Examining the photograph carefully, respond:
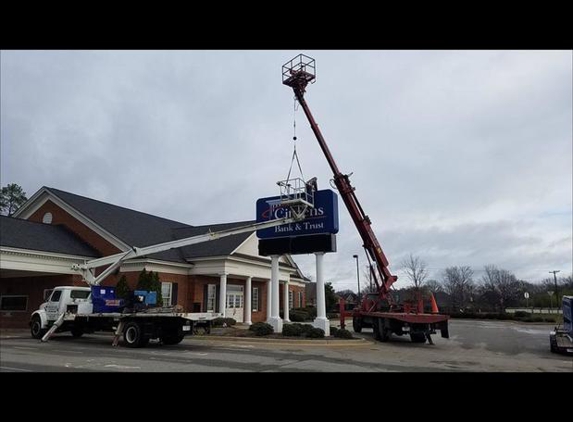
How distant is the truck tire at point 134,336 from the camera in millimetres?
16391

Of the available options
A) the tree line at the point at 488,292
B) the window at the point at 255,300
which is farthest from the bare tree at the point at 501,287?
the window at the point at 255,300

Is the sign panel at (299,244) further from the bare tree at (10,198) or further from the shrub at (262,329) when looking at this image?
the bare tree at (10,198)

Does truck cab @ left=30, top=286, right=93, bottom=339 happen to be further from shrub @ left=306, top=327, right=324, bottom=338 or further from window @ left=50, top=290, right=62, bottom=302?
shrub @ left=306, top=327, right=324, bottom=338

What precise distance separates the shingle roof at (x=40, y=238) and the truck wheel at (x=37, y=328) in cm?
480

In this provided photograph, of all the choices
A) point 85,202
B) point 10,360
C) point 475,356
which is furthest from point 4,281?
point 475,356

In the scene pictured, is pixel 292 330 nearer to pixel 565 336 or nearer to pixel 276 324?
pixel 276 324

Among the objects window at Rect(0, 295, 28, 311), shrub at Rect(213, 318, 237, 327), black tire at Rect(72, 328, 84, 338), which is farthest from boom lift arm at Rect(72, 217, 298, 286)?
window at Rect(0, 295, 28, 311)

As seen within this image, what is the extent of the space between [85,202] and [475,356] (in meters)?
25.4

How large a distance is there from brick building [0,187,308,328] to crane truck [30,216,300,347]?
4416mm

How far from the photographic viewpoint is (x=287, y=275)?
35812 millimetres

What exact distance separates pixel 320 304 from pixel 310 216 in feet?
13.8

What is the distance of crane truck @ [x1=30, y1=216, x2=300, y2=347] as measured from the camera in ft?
54.7

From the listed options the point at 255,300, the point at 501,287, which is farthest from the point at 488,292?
the point at 255,300
